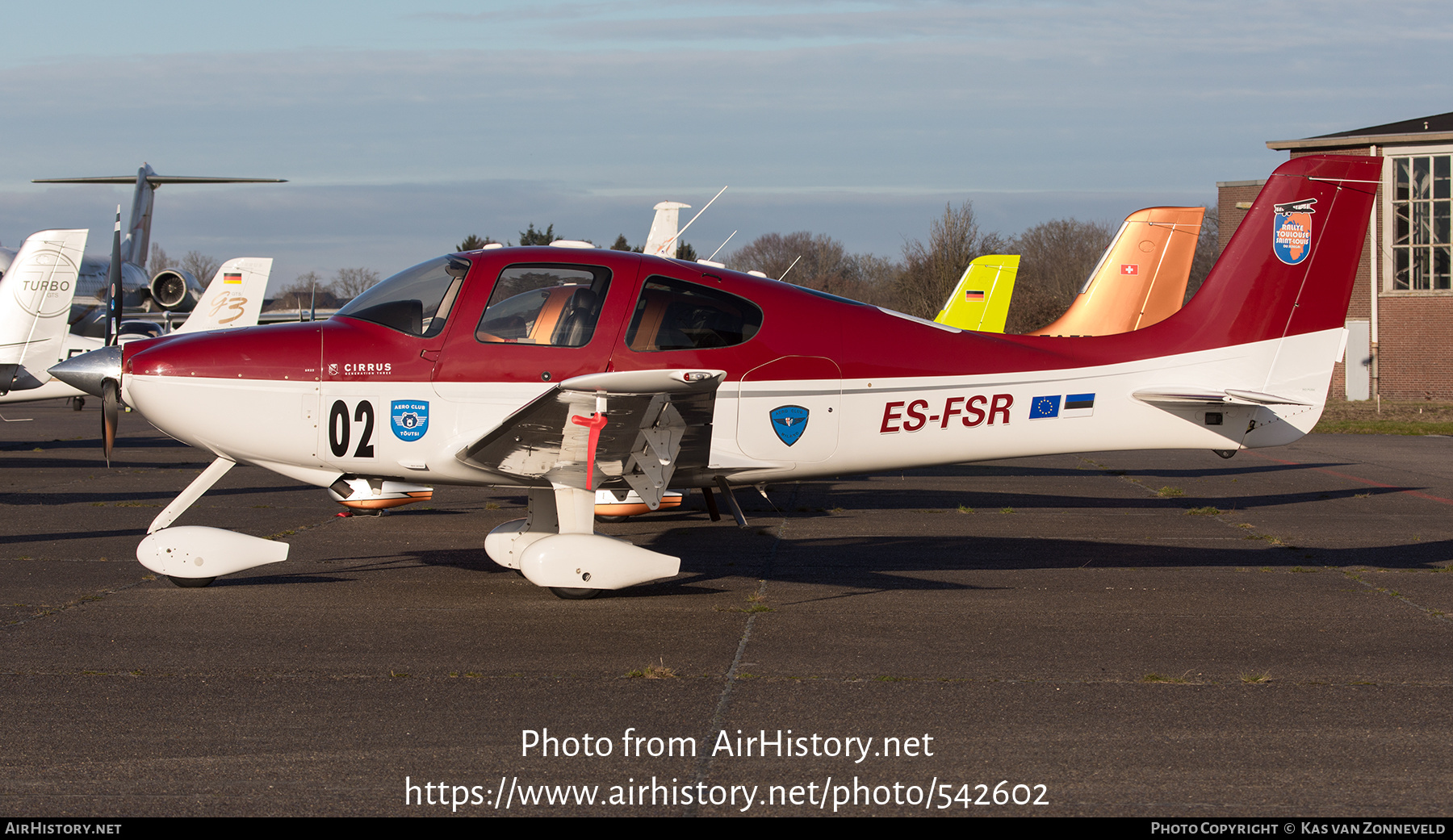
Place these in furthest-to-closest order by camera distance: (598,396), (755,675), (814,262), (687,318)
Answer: (814,262) < (687,318) < (598,396) < (755,675)

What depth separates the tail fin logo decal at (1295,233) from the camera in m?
8.43

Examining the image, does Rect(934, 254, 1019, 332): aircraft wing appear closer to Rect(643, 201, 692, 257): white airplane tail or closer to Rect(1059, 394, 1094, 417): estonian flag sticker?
Rect(643, 201, 692, 257): white airplane tail

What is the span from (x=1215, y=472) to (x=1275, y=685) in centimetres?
1173

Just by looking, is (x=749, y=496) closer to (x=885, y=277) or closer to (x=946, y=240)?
(x=946, y=240)

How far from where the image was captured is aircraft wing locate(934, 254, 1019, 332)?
56.7 ft

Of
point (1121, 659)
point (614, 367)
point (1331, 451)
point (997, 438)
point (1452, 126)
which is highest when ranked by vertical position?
point (1452, 126)

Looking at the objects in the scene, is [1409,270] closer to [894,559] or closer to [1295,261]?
[1295,261]

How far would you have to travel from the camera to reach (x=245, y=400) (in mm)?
7117

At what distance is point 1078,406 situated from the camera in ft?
26.1

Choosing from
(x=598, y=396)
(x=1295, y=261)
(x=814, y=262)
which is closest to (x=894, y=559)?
(x=598, y=396)

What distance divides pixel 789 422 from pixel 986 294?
1077 cm

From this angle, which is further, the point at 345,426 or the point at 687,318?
the point at 687,318

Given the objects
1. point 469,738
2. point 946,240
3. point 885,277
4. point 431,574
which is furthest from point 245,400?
point 885,277

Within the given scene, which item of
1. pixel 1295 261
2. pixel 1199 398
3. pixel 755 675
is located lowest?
pixel 755 675
